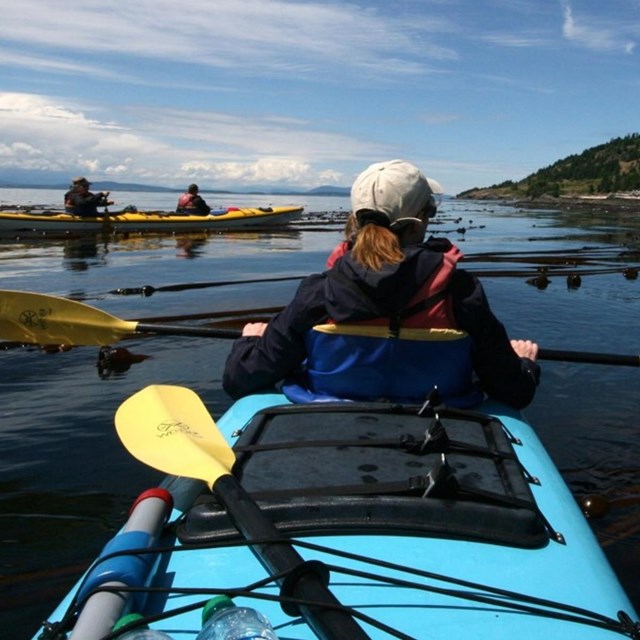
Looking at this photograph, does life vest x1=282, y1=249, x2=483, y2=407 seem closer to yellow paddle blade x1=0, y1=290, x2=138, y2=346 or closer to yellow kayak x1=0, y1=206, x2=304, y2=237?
yellow paddle blade x1=0, y1=290, x2=138, y2=346

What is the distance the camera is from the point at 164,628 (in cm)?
183

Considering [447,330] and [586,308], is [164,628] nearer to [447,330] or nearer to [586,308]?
[447,330]

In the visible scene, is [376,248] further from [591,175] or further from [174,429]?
[591,175]

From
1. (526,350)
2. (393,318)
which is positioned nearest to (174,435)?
(393,318)

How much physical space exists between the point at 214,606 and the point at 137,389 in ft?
16.3

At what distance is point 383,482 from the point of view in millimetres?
2369

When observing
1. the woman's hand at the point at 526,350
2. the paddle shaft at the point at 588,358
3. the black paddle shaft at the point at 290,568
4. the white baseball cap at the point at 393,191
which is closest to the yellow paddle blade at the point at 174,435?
the black paddle shaft at the point at 290,568

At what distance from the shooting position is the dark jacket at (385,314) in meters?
3.11

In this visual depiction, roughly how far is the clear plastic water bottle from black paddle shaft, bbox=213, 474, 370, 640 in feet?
0.36

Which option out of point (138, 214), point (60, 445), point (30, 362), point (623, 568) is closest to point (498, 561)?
point (623, 568)

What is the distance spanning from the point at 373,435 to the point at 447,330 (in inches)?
26.4

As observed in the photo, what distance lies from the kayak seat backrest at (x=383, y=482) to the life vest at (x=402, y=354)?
35 centimetres

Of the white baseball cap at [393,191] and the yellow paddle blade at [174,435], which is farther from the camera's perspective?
the white baseball cap at [393,191]

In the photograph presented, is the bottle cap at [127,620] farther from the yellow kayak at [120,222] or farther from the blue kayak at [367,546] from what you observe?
the yellow kayak at [120,222]
